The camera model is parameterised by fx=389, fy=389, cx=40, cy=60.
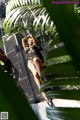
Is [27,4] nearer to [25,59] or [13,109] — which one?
[13,109]

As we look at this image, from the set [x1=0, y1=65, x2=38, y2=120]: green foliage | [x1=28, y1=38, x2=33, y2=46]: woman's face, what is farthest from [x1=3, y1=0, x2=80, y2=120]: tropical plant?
[x1=28, y1=38, x2=33, y2=46]: woman's face

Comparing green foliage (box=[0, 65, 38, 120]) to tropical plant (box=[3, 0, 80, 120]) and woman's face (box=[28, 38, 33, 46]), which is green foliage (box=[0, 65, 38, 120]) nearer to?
tropical plant (box=[3, 0, 80, 120])

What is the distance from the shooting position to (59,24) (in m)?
0.32

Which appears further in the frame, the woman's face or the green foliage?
the woman's face

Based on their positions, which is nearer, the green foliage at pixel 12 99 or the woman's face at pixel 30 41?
the green foliage at pixel 12 99

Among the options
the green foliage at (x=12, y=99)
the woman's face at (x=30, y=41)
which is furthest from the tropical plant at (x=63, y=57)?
the woman's face at (x=30, y=41)

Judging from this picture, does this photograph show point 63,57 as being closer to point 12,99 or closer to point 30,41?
point 12,99

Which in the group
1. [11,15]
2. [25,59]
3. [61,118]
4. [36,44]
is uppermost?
[61,118]

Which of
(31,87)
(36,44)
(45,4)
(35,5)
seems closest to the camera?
(45,4)

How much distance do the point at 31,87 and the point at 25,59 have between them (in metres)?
0.53

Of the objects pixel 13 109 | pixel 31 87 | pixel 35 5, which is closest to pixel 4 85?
pixel 13 109

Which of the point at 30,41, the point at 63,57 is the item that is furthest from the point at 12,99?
the point at 30,41

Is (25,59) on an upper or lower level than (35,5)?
lower

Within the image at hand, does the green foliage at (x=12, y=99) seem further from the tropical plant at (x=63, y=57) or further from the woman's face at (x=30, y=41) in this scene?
the woman's face at (x=30, y=41)
